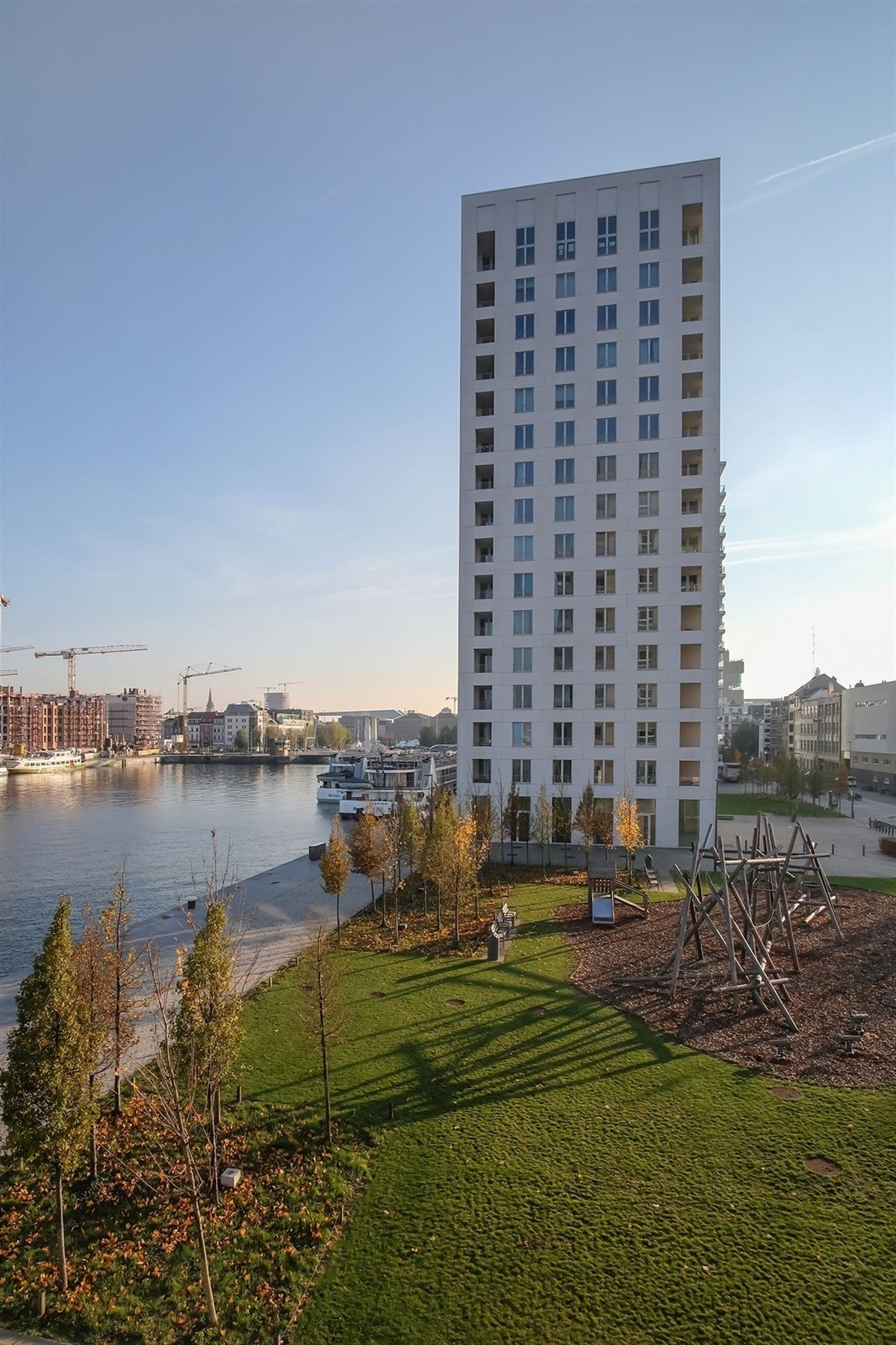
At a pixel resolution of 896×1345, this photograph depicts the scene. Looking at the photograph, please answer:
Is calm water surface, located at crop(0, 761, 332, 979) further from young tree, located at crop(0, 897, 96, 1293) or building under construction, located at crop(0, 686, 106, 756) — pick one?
building under construction, located at crop(0, 686, 106, 756)

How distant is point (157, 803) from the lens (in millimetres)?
80500

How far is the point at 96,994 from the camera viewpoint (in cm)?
1298

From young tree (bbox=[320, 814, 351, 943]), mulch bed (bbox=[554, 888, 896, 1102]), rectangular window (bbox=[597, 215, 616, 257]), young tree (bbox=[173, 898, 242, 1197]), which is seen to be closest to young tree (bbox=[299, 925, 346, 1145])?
young tree (bbox=[173, 898, 242, 1197])

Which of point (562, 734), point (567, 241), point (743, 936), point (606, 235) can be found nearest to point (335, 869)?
point (743, 936)

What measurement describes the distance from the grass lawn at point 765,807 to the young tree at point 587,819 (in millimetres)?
20705

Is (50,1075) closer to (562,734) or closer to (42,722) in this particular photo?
(562,734)

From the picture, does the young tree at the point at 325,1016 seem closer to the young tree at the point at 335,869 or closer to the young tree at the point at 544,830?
the young tree at the point at 335,869

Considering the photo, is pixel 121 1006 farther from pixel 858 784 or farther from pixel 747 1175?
pixel 858 784

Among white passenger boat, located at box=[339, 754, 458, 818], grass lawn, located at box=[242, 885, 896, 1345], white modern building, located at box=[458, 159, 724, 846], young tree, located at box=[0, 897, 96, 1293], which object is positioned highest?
white modern building, located at box=[458, 159, 724, 846]

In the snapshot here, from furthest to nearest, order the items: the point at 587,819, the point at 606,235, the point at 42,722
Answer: the point at 42,722 → the point at 606,235 → the point at 587,819

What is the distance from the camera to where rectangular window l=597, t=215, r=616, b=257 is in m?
45.3

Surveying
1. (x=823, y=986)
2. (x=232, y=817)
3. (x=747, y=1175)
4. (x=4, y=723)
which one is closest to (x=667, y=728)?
(x=823, y=986)

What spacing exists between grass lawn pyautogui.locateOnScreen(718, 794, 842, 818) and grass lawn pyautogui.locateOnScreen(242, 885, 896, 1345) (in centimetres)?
4602

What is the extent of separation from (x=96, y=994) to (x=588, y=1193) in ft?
29.8
